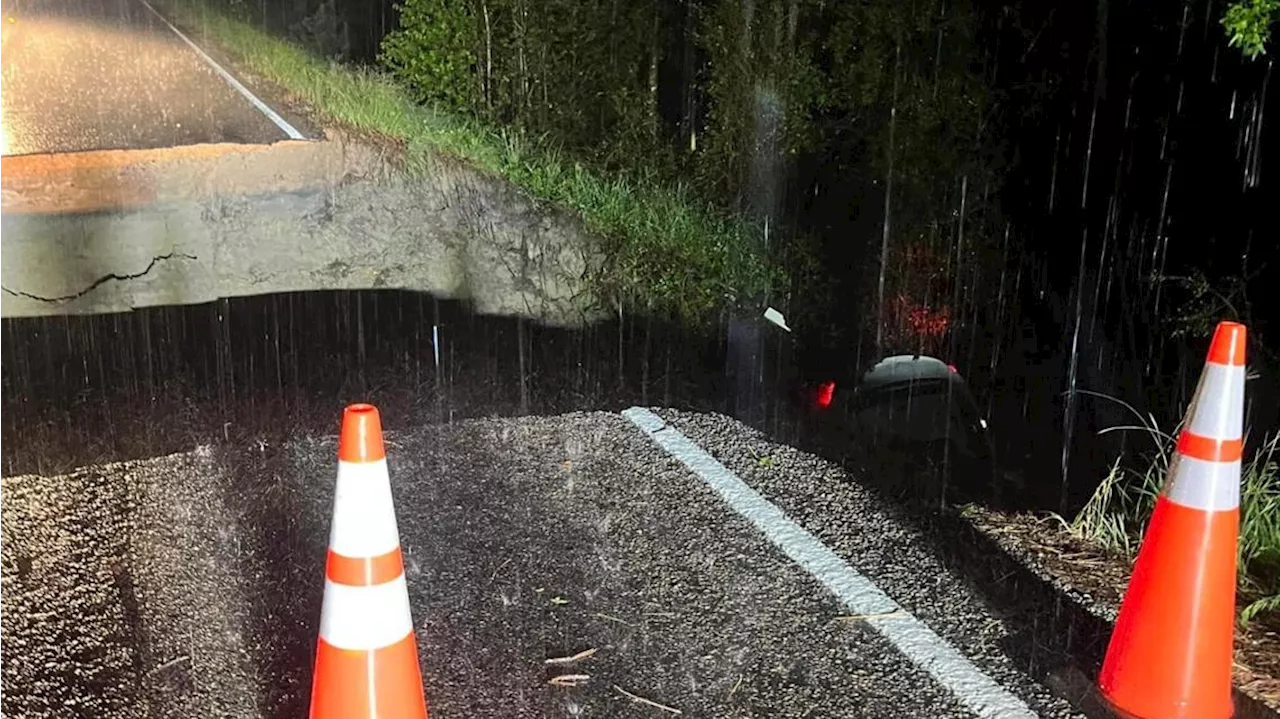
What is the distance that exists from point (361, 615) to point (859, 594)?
1.73m

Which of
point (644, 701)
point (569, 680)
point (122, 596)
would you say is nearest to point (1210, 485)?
point (644, 701)

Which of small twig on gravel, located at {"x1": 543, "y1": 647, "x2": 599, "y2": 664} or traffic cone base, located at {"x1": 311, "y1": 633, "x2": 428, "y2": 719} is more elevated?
traffic cone base, located at {"x1": 311, "y1": 633, "x2": 428, "y2": 719}

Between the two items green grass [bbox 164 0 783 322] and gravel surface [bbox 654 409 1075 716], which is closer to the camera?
gravel surface [bbox 654 409 1075 716]

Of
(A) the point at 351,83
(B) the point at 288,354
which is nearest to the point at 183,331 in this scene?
(B) the point at 288,354

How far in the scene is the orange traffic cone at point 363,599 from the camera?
7.14 ft

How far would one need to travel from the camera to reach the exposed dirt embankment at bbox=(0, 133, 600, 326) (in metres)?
6.50

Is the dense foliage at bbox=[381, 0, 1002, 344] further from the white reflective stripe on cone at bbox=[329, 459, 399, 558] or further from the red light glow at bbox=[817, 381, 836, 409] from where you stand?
the white reflective stripe on cone at bbox=[329, 459, 399, 558]

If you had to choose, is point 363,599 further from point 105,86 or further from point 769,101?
point 769,101

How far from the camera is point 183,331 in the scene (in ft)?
19.8

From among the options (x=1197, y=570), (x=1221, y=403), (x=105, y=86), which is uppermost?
(x=105, y=86)

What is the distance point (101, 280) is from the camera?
21.1 feet

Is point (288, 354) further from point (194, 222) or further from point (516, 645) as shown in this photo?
point (516, 645)

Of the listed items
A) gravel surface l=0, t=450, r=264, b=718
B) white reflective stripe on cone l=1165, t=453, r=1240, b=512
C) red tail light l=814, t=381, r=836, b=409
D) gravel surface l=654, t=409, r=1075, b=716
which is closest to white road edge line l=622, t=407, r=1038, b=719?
gravel surface l=654, t=409, r=1075, b=716

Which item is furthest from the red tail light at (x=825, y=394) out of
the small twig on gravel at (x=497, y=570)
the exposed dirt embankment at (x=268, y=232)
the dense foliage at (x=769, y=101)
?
the small twig on gravel at (x=497, y=570)
